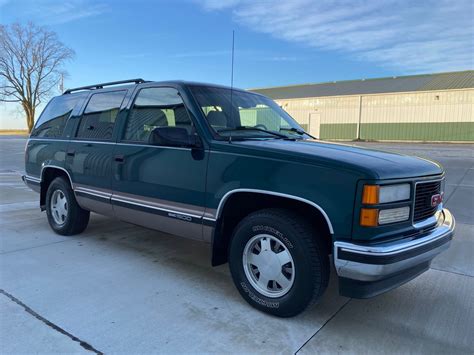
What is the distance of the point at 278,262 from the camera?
303 centimetres

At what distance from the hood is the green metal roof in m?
37.5

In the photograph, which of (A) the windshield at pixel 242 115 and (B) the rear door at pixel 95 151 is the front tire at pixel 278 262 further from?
(B) the rear door at pixel 95 151

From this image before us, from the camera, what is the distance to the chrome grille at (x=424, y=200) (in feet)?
9.77

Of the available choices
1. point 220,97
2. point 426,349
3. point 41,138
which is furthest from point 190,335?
point 41,138

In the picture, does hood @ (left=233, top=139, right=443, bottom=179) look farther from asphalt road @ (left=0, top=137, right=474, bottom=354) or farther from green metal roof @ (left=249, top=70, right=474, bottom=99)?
green metal roof @ (left=249, top=70, right=474, bottom=99)

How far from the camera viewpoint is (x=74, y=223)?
5.14 m

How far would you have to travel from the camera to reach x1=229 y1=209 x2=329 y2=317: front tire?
2.83 meters

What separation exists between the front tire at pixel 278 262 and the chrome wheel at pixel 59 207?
296cm

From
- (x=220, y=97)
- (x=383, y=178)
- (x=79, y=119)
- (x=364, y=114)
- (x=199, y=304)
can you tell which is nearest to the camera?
(x=383, y=178)

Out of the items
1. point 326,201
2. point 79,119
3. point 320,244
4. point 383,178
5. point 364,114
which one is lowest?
point 320,244

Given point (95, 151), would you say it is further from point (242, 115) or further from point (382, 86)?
point (382, 86)

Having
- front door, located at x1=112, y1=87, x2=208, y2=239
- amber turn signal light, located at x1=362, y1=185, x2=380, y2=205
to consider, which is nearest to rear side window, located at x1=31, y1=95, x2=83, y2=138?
front door, located at x1=112, y1=87, x2=208, y2=239

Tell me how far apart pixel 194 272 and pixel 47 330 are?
1526 mm

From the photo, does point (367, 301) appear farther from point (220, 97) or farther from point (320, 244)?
point (220, 97)
